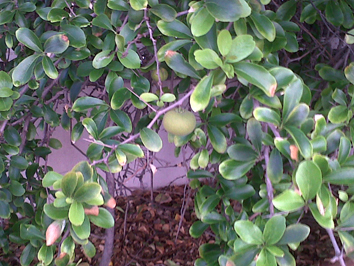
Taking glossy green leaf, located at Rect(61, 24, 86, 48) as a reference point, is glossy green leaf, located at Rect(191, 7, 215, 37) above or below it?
above

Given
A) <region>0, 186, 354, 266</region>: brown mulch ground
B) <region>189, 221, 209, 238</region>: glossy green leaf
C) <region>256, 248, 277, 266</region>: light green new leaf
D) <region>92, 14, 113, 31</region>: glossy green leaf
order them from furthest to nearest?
1. <region>0, 186, 354, 266</region>: brown mulch ground
2. <region>189, 221, 209, 238</region>: glossy green leaf
3. <region>92, 14, 113, 31</region>: glossy green leaf
4. <region>256, 248, 277, 266</region>: light green new leaf

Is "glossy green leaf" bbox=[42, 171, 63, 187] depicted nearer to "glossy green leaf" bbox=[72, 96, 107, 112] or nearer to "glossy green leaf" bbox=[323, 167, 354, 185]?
"glossy green leaf" bbox=[72, 96, 107, 112]

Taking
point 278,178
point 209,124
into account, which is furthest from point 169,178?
point 278,178

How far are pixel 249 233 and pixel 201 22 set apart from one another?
449mm

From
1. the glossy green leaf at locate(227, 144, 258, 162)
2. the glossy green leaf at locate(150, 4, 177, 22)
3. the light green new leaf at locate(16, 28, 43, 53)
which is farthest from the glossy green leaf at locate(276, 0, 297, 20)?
the light green new leaf at locate(16, 28, 43, 53)

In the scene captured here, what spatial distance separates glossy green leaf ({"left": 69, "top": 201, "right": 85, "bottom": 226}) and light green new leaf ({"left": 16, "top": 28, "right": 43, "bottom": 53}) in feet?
1.54

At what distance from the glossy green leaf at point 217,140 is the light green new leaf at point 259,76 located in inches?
10.4

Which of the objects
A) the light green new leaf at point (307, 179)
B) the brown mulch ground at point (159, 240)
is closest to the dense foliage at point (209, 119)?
the light green new leaf at point (307, 179)

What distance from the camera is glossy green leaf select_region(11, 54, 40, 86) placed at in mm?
870

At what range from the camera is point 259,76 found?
2.18 feet

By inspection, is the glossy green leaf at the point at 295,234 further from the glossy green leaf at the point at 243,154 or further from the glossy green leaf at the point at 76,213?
the glossy green leaf at the point at 76,213

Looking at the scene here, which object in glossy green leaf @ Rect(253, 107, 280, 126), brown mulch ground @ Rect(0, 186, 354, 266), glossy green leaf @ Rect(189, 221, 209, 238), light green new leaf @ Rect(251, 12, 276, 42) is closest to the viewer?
glossy green leaf @ Rect(253, 107, 280, 126)

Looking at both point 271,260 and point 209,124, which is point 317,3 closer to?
point 209,124

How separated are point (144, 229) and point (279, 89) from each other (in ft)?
6.57
